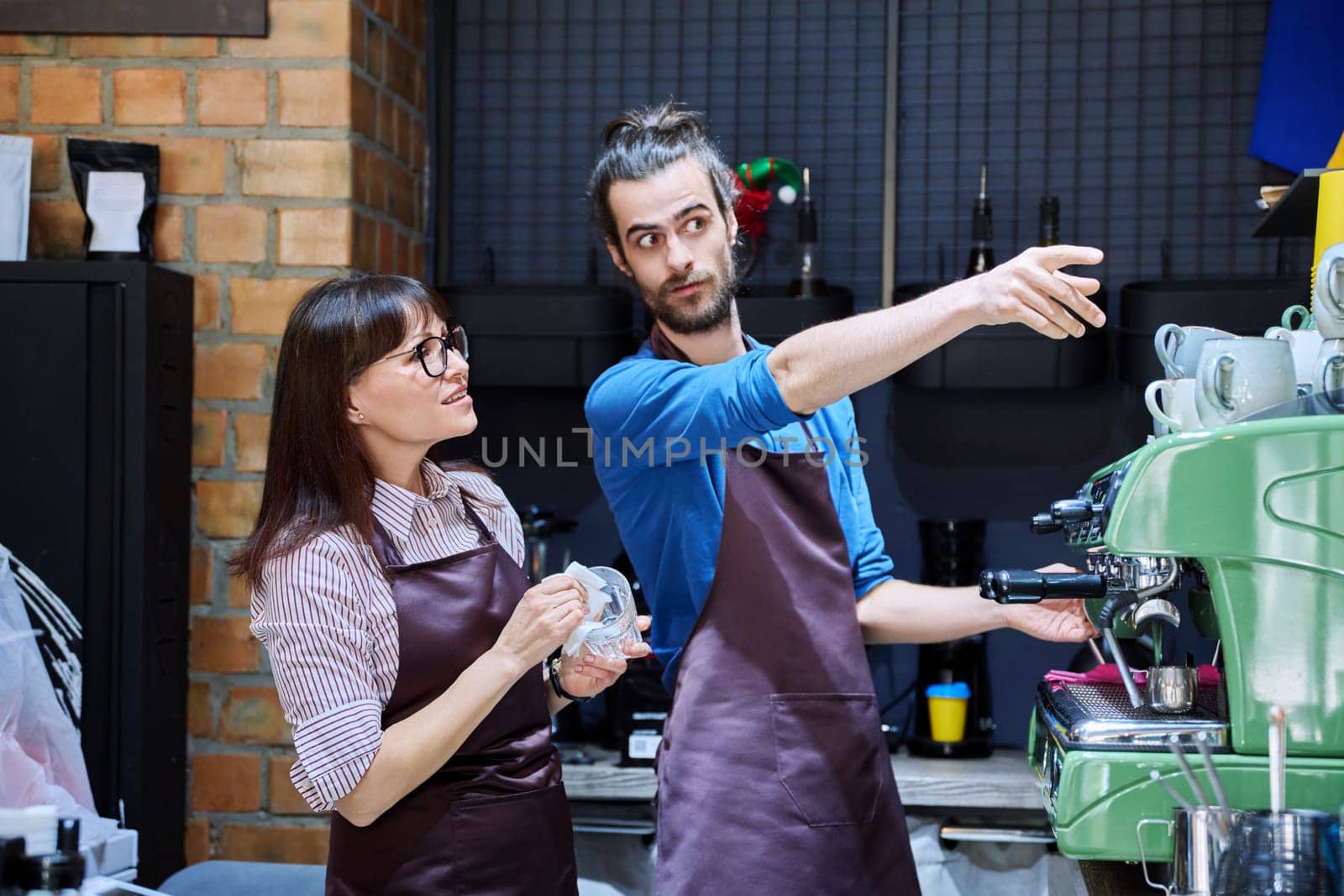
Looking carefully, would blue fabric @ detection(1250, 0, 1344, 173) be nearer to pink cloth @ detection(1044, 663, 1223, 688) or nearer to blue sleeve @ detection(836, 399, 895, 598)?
blue sleeve @ detection(836, 399, 895, 598)

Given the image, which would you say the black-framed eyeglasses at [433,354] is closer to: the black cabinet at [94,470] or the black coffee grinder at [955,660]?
the black cabinet at [94,470]

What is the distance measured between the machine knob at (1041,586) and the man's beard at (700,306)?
1.78 ft

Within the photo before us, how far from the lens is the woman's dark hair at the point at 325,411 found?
1.50m

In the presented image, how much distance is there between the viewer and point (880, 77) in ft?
9.46

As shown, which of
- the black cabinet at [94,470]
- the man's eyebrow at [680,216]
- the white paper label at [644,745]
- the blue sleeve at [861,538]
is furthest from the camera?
the white paper label at [644,745]

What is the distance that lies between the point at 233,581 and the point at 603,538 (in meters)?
0.81

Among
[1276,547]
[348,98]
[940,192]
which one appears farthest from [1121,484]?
[940,192]

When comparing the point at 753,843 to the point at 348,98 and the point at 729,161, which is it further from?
the point at 729,161

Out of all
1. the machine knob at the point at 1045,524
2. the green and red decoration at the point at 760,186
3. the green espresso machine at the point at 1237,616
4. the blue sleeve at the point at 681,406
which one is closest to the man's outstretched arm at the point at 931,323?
the blue sleeve at the point at 681,406

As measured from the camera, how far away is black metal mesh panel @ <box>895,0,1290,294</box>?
2781 millimetres

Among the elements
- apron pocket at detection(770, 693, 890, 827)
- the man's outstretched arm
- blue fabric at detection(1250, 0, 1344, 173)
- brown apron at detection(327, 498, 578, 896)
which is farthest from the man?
blue fabric at detection(1250, 0, 1344, 173)

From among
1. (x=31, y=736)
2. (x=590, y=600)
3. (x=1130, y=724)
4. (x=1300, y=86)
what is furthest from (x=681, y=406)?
(x=1300, y=86)

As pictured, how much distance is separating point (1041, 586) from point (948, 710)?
117cm

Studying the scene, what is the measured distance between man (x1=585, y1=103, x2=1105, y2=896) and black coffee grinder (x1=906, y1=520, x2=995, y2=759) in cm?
73
